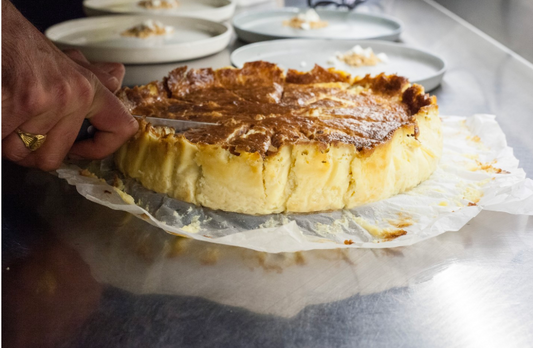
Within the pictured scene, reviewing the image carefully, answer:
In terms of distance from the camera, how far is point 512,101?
79.5 inches

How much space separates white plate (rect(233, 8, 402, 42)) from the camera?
A: 2699mm

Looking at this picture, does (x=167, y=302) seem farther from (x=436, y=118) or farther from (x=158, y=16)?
(x=158, y=16)

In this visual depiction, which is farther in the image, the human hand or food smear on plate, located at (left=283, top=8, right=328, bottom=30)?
food smear on plate, located at (left=283, top=8, right=328, bottom=30)

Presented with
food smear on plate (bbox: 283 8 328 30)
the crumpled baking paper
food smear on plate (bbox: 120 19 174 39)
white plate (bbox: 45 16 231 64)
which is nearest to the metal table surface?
the crumpled baking paper

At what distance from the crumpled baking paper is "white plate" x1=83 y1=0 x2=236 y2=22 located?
176 centimetres

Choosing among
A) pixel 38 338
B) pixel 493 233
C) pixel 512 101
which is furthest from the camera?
pixel 512 101

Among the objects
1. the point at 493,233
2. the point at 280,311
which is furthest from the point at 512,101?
the point at 280,311

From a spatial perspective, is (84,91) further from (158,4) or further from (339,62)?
(158,4)

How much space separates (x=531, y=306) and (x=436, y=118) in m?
0.61

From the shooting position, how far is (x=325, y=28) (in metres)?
2.90

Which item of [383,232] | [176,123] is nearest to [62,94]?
[176,123]

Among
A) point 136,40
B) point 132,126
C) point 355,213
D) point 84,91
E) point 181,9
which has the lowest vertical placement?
point 181,9

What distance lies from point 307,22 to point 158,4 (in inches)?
38.7

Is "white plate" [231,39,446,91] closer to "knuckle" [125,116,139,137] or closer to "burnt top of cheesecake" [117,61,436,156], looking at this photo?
"burnt top of cheesecake" [117,61,436,156]
